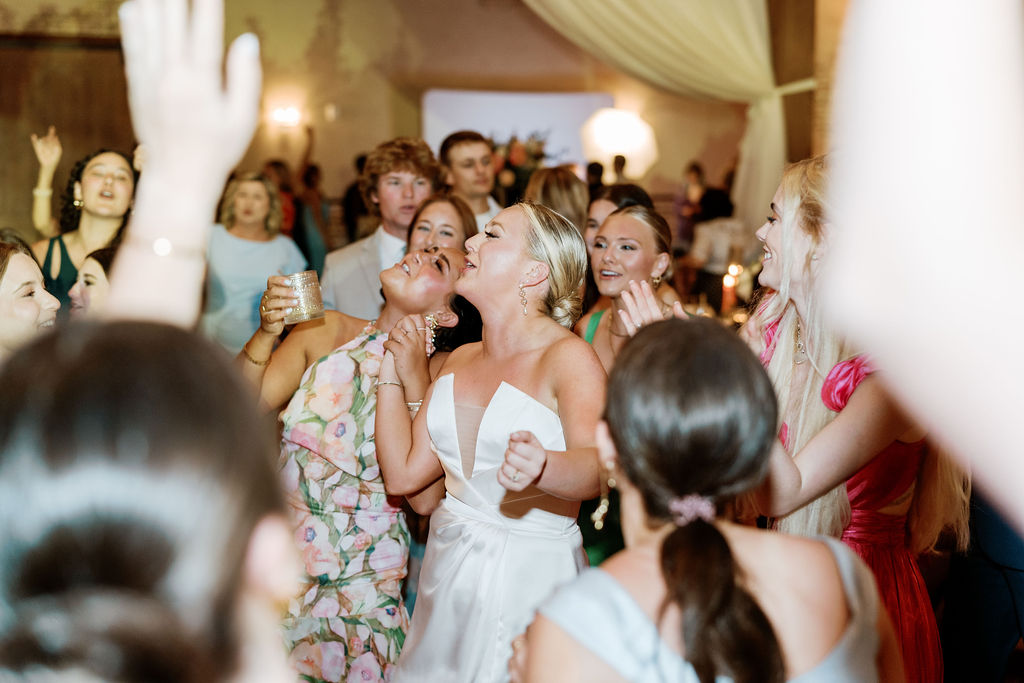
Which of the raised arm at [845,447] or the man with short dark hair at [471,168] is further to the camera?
the man with short dark hair at [471,168]

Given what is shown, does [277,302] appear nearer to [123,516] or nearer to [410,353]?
[410,353]

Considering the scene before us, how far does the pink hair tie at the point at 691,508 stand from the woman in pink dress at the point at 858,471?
0.87 metres

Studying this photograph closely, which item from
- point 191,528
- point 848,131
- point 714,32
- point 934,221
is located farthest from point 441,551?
point 714,32

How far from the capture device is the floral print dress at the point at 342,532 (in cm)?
225

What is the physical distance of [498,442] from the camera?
6.65 feet

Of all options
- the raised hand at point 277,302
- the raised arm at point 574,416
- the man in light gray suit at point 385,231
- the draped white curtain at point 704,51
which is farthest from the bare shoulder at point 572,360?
the draped white curtain at point 704,51

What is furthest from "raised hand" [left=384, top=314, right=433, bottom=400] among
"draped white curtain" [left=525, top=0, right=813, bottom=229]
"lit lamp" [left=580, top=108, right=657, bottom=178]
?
"lit lamp" [left=580, top=108, right=657, bottom=178]

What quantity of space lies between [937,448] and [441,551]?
1.14 metres

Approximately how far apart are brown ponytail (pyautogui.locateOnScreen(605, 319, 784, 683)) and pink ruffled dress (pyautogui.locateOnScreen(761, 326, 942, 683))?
2.99 ft

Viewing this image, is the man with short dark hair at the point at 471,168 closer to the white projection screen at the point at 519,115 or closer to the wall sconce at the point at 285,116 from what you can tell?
the wall sconce at the point at 285,116

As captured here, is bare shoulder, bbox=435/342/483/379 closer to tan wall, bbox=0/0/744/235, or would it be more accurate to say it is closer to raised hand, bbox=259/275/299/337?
raised hand, bbox=259/275/299/337

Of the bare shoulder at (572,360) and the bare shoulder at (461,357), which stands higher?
the bare shoulder at (572,360)

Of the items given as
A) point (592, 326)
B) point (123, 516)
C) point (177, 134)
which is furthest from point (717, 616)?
point (592, 326)

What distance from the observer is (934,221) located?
1.61 metres
